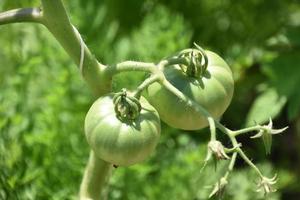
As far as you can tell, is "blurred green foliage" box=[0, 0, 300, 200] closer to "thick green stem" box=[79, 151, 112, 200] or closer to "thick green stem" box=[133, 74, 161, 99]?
"thick green stem" box=[79, 151, 112, 200]

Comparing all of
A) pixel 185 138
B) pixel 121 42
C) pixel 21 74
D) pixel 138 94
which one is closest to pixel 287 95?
pixel 185 138

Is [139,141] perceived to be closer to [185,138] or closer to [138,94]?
[138,94]

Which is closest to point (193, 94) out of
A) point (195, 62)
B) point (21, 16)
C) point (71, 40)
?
point (195, 62)

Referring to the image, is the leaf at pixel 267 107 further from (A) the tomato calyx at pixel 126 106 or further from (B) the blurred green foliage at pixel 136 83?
(A) the tomato calyx at pixel 126 106

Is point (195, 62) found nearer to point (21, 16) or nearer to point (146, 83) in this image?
point (146, 83)

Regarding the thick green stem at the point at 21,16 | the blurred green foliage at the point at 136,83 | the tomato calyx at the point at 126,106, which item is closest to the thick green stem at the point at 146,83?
the tomato calyx at the point at 126,106
